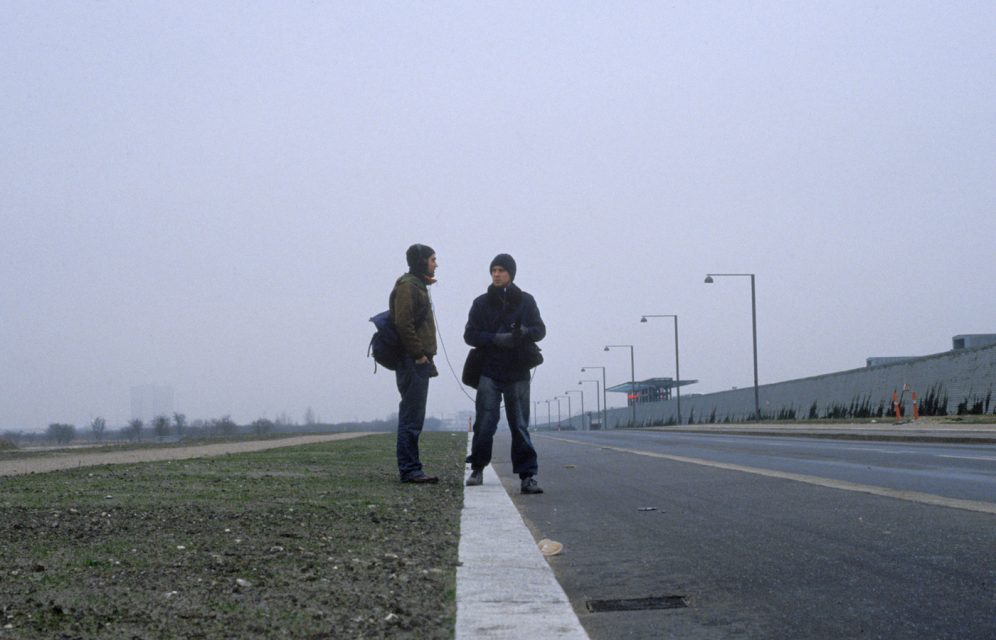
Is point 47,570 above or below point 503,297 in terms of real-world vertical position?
below

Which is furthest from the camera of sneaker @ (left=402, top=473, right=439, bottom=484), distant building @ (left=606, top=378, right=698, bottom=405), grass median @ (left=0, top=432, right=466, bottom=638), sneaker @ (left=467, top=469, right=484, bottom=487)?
distant building @ (left=606, top=378, right=698, bottom=405)

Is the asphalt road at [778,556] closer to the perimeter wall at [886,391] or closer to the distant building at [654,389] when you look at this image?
the perimeter wall at [886,391]

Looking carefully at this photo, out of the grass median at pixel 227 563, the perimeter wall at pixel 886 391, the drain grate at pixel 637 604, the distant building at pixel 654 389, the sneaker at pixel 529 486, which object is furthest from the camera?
the distant building at pixel 654 389

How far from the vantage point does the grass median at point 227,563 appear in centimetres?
329

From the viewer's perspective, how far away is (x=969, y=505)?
6609 mm

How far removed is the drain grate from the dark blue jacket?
507 cm

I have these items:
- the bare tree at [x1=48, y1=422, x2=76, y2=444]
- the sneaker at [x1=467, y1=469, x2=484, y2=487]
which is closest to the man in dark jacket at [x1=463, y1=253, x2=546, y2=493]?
the sneaker at [x1=467, y1=469, x2=484, y2=487]

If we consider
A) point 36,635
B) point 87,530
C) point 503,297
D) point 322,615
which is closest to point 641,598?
point 322,615

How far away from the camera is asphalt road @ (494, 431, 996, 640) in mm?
3396

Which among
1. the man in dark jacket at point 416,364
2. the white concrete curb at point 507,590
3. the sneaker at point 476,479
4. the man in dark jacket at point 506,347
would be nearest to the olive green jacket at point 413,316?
the man in dark jacket at point 416,364

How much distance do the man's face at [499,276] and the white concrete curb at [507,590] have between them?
Answer: 3.11 meters

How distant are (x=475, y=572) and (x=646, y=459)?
10257mm

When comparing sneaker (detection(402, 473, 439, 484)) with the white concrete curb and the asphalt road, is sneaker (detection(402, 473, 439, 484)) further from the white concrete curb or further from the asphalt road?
the white concrete curb

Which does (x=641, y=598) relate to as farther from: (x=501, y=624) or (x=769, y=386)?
(x=769, y=386)
